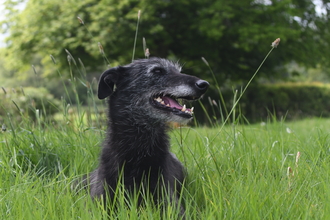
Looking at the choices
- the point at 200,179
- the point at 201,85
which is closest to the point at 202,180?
the point at 200,179

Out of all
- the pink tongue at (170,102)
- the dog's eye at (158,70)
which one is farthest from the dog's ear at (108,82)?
the pink tongue at (170,102)

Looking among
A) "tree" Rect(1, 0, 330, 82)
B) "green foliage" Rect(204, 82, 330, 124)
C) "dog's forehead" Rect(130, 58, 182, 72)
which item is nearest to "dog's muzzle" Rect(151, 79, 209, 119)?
"dog's forehead" Rect(130, 58, 182, 72)

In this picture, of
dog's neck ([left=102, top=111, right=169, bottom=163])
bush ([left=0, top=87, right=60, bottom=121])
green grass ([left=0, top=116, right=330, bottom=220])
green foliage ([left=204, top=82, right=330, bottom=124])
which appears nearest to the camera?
green grass ([left=0, top=116, right=330, bottom=220])

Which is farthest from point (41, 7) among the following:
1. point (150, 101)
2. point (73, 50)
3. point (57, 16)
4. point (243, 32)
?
point (150, 101)

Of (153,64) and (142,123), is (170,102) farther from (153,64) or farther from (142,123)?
(153,64)

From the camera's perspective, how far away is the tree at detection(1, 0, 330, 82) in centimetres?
1645

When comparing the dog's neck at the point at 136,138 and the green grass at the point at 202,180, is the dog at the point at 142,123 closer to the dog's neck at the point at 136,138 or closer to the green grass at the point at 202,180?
the dog's neck at the point at 136,138

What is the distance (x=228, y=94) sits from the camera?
21.6 m

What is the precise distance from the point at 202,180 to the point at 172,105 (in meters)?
0.78

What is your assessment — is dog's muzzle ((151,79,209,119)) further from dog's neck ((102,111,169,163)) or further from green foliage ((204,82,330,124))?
green foliage ((204,82,330,124))

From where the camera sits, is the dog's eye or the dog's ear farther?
the dog's eye

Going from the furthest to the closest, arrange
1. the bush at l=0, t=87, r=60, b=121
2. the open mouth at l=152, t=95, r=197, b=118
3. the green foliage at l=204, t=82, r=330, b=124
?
the green foliage at l=204, t=82, r=330, b=124 < the bush at l=0, t=87, r=60, b=121 < the open mouth at l=152, t=95, r=197, b=118

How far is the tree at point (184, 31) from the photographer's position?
16.5 metres

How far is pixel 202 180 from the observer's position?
3.48 meters
